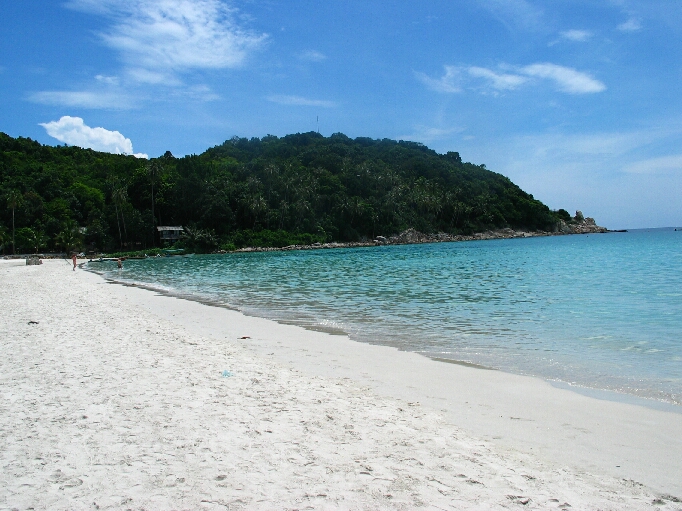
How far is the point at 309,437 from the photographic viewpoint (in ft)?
14.9

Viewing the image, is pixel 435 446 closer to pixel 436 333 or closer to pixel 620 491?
pixel 620 491

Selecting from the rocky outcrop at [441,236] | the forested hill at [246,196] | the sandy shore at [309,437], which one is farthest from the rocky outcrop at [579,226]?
the sandy shore at [309,437]

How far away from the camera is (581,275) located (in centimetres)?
2405

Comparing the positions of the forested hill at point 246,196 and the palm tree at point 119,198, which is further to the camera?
the forested hill at point 246,196

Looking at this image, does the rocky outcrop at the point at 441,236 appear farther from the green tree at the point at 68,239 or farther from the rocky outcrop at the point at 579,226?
the green tree at the point at 68,239

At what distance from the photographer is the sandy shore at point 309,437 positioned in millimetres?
3461

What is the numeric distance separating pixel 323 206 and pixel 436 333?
95.4m

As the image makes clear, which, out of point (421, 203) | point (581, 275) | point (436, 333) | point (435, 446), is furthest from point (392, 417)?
point (421, 203)

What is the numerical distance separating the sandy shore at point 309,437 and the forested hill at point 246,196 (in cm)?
7350

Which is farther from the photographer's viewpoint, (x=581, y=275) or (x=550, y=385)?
(x=581, y=275)

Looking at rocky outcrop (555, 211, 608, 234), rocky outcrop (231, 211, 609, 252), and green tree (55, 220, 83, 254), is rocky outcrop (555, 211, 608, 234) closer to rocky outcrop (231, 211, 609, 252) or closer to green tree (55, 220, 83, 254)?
rocky outcrop (231, 211, 609, 252)

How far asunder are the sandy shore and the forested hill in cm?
7350

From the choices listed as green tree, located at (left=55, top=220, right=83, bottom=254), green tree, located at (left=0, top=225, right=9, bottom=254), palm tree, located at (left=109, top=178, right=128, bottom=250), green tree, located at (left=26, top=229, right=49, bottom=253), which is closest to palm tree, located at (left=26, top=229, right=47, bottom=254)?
green tree, located at (left=26, top=229, right=49, bottom=253)

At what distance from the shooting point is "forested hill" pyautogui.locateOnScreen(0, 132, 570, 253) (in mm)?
77688
